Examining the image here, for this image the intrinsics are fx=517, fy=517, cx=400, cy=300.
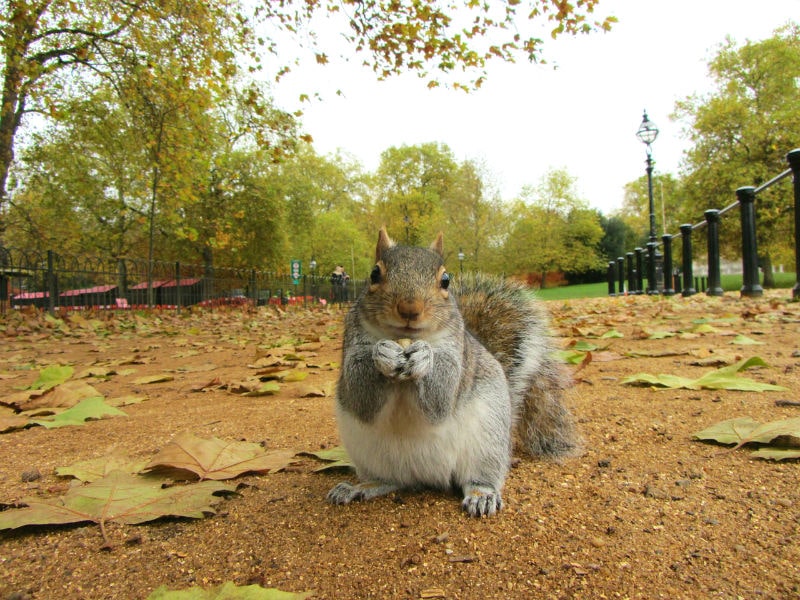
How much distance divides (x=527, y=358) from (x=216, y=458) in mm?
1049

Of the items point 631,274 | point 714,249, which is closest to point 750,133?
point 631,274

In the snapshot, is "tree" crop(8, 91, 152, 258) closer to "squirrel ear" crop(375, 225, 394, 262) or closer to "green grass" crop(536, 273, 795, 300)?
"squirrel ear" crop(375, 225, 394, 262)

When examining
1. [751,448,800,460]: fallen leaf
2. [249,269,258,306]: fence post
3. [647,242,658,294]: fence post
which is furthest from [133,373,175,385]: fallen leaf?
[249,269,258,306]: fence post

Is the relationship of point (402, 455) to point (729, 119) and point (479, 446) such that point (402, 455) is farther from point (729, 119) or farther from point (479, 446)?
point (729, 119)

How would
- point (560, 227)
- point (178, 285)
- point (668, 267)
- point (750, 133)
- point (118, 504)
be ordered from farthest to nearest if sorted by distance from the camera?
point (560, 227)
point (750, 133)
point (178, 285)
point (668, 267)
point (118, 504)

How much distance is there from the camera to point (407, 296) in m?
1.29

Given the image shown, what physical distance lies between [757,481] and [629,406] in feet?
2.78

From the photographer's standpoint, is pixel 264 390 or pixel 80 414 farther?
pixel 264 390

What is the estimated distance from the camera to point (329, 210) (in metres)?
50.7

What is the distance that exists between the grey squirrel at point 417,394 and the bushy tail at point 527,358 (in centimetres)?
22

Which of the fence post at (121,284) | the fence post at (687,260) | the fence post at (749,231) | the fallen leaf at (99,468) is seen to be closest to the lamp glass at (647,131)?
the fence post at (687,260)

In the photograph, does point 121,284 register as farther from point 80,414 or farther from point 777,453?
point 777,453

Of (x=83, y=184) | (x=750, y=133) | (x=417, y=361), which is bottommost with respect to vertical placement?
(x=417, y=361)

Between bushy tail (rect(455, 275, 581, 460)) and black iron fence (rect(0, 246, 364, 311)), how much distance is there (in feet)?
25.9
